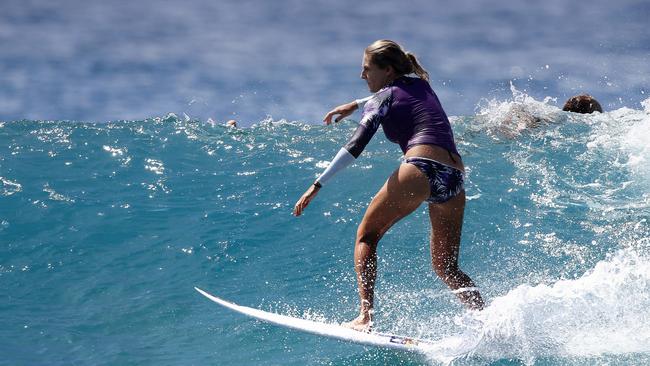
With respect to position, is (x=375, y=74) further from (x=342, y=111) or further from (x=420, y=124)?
(x=342, y=111)

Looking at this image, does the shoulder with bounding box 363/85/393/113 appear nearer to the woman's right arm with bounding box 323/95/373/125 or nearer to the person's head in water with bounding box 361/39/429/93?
the person's head in water with bounding box 361/39/429/93

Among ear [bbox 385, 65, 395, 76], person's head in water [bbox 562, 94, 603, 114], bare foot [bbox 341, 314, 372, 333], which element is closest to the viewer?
bare foot [bbox 341, 314, 372, 333]

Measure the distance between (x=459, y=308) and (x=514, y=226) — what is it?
12.2 feet

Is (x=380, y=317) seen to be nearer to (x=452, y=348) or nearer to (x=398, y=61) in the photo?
(x=452, y=348)

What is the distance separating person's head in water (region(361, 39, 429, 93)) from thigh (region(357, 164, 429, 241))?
683mm

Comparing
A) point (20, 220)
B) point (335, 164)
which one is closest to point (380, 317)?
point (335, 164)

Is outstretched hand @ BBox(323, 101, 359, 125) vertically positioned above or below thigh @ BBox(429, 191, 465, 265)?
above

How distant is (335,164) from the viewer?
420 cm

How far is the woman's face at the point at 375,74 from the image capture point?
449cm

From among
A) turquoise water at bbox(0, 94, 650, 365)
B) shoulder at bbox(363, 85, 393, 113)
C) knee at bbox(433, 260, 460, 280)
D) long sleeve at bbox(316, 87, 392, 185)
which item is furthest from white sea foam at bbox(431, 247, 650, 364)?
shoulder at bbox(363, 85, 393, 113)

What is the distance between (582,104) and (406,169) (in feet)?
36.7

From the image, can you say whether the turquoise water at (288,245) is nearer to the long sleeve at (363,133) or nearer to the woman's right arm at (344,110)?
the long sleeve at (363,133)

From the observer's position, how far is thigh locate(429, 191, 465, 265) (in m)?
4.45

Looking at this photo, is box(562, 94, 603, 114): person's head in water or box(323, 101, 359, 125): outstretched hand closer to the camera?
box(323, 101, 359, 125): outstretched hand
